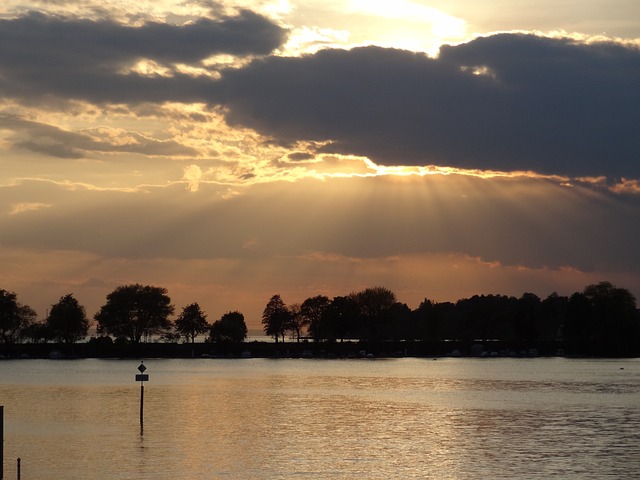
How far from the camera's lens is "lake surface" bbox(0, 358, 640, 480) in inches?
2053

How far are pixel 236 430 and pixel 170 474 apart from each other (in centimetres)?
2171

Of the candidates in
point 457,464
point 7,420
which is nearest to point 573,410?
point 457,464

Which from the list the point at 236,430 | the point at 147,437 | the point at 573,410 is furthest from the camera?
the point at 573,410

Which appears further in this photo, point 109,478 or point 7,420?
point 7,420

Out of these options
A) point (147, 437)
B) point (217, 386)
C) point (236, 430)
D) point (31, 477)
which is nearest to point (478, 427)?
point (236, 430)

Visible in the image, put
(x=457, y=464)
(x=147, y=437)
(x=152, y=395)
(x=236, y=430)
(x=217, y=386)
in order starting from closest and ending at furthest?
(x=457, y=464) → (x=147, y=437) → (x=236, y=430) → (x=152, y=395) → (x=217, y=386)

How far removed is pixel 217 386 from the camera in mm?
131375

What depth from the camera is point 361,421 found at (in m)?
79.1

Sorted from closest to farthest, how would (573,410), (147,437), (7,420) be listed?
(147,437) < (7,420) < (573,410)

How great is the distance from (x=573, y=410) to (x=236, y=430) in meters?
36.9

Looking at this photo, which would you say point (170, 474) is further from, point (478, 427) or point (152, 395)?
point (152, 395)

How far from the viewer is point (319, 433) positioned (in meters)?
69.4

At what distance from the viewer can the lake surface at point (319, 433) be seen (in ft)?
171

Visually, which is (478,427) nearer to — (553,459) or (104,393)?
(553,459)
